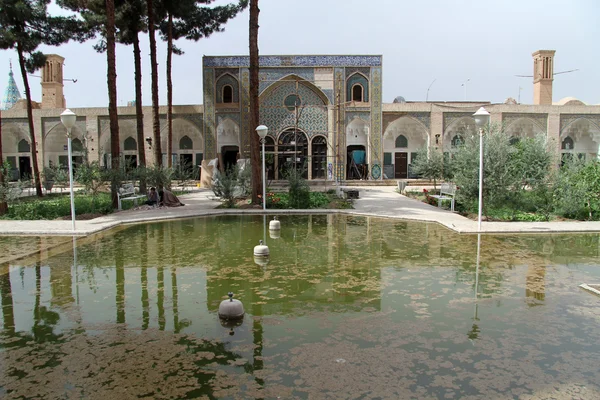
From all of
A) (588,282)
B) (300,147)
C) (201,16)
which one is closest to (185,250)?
(588,282)

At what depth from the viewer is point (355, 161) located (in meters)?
25.9

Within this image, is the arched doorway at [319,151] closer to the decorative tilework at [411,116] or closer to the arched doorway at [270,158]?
the arched doorway at [270,158]

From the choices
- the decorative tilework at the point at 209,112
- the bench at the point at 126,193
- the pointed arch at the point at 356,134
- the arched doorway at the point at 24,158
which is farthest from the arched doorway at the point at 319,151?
the arched doorway at the point at 24,158

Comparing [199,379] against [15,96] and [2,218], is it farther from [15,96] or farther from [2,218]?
[15,96]

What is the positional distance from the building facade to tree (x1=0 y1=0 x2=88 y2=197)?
6.38 m

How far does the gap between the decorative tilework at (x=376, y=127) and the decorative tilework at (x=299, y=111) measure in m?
2.37

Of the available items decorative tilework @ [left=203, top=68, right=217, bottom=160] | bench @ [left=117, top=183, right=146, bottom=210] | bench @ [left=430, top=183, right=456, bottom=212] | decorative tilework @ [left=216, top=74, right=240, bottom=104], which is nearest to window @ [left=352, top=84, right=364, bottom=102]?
decorative tilework @ [left=216, top=74, right=240, bottom=104]

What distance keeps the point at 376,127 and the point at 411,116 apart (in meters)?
2.11

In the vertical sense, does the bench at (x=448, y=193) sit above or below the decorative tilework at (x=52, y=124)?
below

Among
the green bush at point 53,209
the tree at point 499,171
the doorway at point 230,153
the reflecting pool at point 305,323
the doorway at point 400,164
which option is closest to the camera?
the reflecting pool at point 305,323

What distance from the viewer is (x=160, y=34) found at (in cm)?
2014

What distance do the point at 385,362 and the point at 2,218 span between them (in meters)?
10.8

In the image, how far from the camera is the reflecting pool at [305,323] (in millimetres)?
3248

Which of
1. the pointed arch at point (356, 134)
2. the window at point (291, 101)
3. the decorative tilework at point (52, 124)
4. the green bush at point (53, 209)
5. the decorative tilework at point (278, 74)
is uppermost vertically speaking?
the decorative tilework at point (278, 74)
